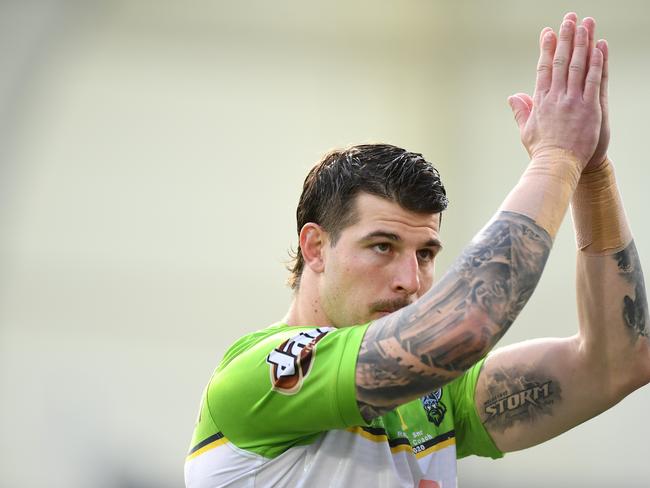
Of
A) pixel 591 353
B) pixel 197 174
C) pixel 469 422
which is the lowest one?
pixel 469 422

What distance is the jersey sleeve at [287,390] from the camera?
2219mm

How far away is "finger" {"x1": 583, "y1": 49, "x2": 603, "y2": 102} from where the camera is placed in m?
2.34

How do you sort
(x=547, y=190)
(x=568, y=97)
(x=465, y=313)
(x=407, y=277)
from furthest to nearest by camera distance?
(x=407, y=277) → (x=568, y=97) → (x=547, y=190) → (x=465, y=313)

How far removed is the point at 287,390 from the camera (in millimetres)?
2299

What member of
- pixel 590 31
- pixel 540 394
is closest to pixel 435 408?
pixel 540 394

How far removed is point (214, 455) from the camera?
2537 millimetres

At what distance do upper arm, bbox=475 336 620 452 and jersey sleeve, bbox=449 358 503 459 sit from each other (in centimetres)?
2

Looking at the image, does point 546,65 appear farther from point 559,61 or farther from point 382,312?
point 382,312

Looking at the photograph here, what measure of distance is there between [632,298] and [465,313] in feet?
2.98

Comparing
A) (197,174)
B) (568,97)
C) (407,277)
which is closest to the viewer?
(568,97)

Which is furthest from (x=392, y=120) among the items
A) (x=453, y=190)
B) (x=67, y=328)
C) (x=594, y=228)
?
(x=594, y=228)

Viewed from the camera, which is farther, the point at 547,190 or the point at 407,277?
the point at 407,277

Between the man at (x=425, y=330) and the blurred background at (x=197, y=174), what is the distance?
342cm

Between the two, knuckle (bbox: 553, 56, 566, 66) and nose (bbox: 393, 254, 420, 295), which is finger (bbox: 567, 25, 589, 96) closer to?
knuckle (bbox: 553, 56, 566, 66)
